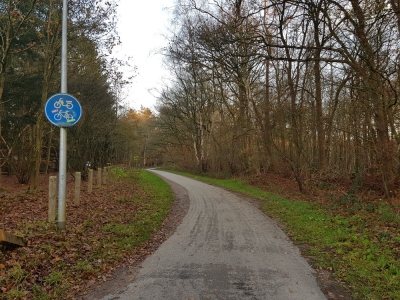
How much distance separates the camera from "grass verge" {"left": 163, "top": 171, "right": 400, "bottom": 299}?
4395mm

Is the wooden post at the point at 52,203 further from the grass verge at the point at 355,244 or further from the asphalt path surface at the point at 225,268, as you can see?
the grass verge at the point at 355,244

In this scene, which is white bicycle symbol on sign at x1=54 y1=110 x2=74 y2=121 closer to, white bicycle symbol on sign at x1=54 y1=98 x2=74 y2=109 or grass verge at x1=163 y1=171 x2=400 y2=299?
white bicycle symbol on sign at x1=54 y1=98 x2=74 y2=109

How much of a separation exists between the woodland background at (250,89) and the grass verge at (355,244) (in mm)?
3455

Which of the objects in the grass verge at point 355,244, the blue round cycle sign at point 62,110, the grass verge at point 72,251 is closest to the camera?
the grass verge at point 72,251

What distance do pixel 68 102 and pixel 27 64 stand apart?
13052mm

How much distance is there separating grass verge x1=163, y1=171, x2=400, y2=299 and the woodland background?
3.45 m

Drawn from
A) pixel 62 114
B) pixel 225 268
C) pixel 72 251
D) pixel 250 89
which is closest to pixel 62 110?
pixel 62 114

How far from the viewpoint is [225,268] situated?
4922 millimetres

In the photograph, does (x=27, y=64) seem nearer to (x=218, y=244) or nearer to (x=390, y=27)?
(x=218, y=244)

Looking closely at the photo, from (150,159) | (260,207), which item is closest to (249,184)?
(260,207)

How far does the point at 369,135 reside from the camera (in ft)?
40.9

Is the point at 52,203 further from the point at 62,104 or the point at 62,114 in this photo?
the point at 62,104

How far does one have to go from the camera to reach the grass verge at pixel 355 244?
4.39 m

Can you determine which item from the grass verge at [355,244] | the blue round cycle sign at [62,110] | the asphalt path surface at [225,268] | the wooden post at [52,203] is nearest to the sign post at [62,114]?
the blue round cycle sign at [62,110]
